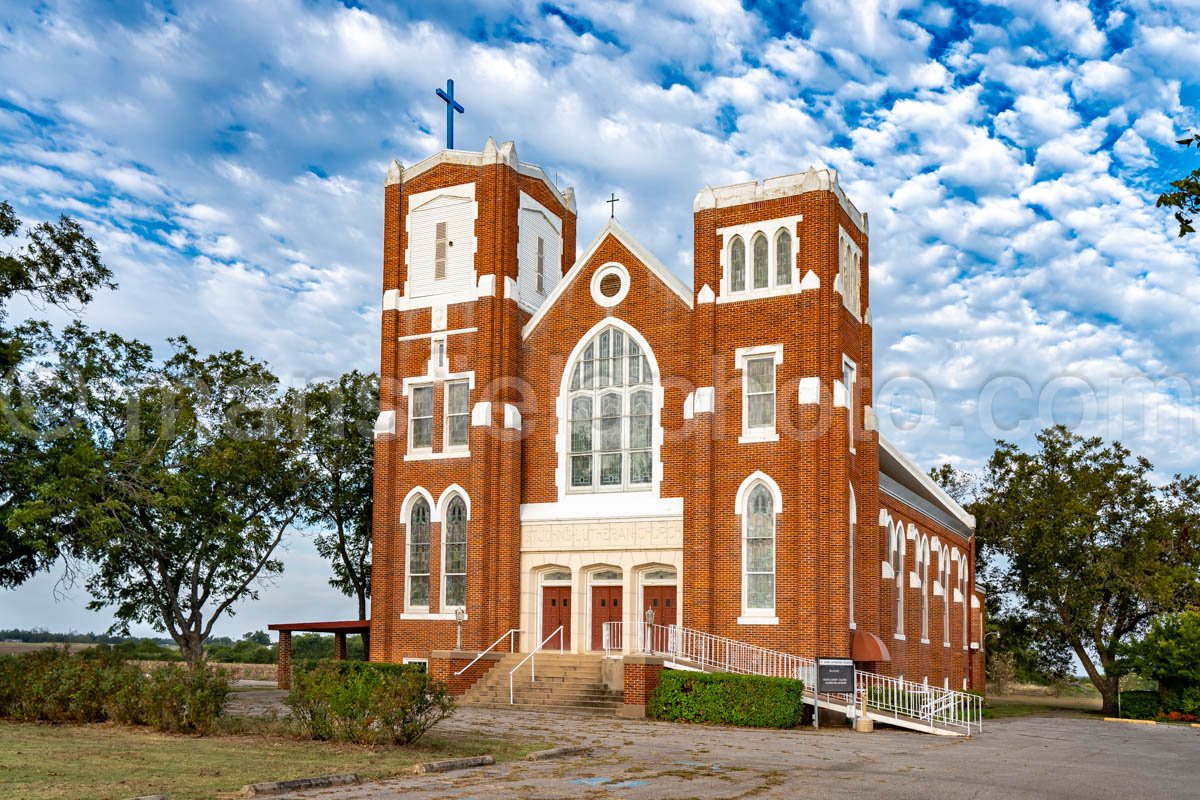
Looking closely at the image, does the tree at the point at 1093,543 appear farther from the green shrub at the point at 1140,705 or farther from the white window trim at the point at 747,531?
the white window trim at the point at 747,531

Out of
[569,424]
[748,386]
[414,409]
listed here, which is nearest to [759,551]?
[748,386]

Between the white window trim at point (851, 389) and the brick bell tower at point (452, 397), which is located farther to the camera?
the brick bell tower at point (452, 397)

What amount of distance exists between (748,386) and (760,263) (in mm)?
3257

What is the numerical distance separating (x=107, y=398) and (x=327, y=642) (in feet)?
123

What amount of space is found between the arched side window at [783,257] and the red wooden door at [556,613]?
402 inches

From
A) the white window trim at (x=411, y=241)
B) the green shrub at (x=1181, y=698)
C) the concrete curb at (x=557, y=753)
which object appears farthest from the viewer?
the green shrub at (x=1181, y=698)

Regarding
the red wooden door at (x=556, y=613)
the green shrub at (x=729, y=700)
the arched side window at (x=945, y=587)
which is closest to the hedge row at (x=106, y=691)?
the green shrub at (x=729, y=700)

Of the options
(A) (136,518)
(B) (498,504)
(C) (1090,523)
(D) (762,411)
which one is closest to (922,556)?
(C) (1090,523)

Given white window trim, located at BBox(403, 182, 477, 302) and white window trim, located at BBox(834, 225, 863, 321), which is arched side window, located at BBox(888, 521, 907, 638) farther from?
white window trim, located at BBox(403, 182, 477, 302)

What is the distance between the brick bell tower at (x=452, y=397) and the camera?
3297 centimetres

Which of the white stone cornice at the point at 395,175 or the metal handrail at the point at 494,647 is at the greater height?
the white stone cornice at the point at 395,175

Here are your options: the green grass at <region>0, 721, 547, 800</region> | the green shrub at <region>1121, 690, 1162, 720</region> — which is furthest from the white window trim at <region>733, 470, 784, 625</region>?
the green shrub at <region>1121, 690, 1162, 720</region>

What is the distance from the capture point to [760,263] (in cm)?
3098

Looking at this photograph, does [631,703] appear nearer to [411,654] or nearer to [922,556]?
[411,654]
